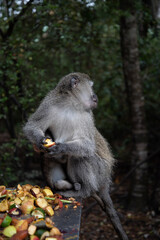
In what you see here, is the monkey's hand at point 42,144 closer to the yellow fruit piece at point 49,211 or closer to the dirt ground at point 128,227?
the yellow fruit piece at point 49,211

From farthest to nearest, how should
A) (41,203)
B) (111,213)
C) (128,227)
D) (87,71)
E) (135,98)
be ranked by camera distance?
(87,71), (135,98), (128,227), (111,213), (41,203)

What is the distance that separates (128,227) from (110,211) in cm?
215

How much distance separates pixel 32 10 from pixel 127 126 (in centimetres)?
468

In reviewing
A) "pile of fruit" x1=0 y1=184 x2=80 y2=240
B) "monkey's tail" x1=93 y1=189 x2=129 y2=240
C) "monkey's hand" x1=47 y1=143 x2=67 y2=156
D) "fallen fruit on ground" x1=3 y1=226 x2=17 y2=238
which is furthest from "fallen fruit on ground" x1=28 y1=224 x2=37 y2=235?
"monkey's tail" x1=93 y1=189 x2=129 y2=240

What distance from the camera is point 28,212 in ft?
8.31

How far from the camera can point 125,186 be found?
24.9 feet

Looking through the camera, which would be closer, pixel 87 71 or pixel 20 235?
pixel 20 235

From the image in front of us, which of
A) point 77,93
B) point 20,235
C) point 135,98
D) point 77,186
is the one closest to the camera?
point 20,235

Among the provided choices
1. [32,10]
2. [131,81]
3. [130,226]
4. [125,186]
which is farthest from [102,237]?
[32,10]

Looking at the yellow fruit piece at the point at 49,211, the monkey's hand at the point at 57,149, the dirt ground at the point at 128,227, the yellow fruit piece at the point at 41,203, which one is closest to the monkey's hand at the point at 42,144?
the monkey's hand at the point at 57,149

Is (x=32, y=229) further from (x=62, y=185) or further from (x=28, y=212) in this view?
(x=62, y=185)

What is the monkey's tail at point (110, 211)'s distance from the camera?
3520 millimetres

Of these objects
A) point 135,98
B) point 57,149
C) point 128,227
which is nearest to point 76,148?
point 57,149

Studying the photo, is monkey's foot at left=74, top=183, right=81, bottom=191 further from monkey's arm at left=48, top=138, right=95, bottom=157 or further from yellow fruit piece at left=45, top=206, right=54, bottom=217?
yellow fruit piece at left=45, top=206, right=54, bottom=217
